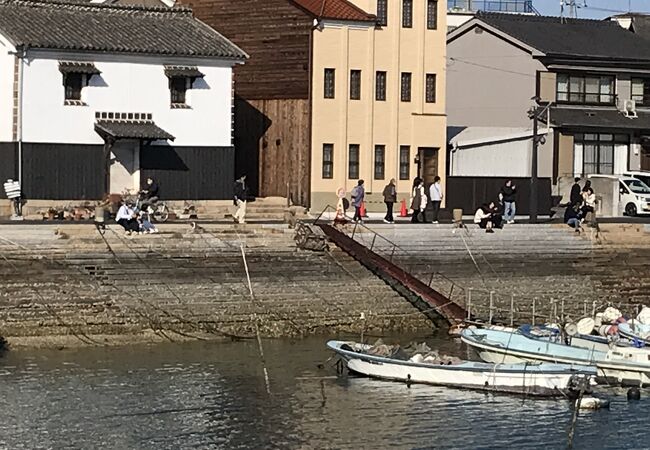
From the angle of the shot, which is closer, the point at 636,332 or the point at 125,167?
the point at 636,332

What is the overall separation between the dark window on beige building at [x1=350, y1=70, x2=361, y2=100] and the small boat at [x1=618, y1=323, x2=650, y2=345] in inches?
830

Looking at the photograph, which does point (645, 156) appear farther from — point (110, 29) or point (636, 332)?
point (636, 332)

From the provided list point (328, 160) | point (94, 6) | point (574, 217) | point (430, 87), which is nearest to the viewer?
point (574, 217)

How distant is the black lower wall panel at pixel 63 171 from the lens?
1863 inches

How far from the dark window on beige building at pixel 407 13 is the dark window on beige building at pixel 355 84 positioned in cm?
271

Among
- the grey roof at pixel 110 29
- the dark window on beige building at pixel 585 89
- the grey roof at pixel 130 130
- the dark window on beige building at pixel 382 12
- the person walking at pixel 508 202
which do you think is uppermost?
the dark window on beige building at pixel 382 12

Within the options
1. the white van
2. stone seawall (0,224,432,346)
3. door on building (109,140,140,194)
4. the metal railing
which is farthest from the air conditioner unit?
stone seawall (0,224,432,346)

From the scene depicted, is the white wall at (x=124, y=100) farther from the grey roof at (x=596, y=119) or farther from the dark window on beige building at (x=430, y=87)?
the grey roof at (x=596, y=119)

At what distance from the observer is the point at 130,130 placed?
158ft

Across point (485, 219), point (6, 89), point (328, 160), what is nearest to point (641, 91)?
point (328, 160)

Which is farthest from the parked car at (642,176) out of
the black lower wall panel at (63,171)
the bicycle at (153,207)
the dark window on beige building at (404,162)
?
the black lower wall panel at (63,171)

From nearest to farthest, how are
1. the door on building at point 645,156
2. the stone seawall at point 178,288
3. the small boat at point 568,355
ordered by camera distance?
the small boat at point 568,355 → the stone seawall at point 178,288 → the door on building at point 645,156

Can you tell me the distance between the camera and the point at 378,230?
43312 mm

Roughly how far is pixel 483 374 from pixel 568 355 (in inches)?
99.1
